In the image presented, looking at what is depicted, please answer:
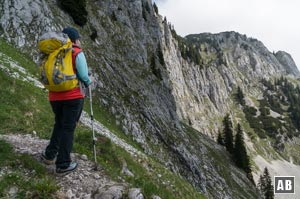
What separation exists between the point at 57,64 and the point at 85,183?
3.56 metres

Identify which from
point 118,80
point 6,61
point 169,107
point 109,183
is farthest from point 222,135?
point 109,183

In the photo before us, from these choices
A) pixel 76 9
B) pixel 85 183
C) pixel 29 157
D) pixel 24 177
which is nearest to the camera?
pixel 24 177

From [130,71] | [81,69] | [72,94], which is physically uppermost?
[130,71]

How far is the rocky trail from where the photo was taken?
8453 millimetres

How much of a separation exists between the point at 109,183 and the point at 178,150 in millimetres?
39485

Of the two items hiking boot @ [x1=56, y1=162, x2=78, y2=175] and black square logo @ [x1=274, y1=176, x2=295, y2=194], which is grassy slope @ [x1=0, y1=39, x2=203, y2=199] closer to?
hiking boot @ [x1=56, y1=162, x2=78, y2=175]

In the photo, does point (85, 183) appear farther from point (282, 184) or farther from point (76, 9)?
point (76, 9)

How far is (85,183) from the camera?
899cm

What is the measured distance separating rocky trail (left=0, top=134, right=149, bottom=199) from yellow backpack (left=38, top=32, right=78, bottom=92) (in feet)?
8.69

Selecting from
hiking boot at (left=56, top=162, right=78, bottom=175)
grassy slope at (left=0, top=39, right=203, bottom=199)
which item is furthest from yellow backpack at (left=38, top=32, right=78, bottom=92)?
grassy slope at (left=0, top=39, right=203, bottom=199)

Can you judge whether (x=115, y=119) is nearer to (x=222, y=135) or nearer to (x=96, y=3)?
(x=96, y=3)

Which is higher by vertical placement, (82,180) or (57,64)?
(57,64)

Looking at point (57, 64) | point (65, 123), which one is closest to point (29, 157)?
point (65, 123)

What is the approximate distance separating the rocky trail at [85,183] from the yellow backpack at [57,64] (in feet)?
8.69
